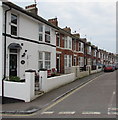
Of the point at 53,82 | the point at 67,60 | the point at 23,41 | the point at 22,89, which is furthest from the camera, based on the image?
the point at 67,60

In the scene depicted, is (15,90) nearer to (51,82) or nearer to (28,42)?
(51,82)

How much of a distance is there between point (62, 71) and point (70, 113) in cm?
1626

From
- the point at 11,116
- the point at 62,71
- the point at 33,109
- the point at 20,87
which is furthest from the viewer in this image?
the point at 62,71

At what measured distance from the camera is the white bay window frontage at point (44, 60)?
1611 cm

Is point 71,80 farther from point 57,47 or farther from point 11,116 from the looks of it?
point 11,116

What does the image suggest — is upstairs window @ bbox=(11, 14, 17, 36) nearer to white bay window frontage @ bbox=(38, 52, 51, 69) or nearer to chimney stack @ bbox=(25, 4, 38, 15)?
white bay window frontage @ bbox=(38, 52, 51, 69)

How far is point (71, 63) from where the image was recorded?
25.7m

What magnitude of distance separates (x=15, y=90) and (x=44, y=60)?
8.38m

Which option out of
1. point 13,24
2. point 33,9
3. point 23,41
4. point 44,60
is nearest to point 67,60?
point 44,60

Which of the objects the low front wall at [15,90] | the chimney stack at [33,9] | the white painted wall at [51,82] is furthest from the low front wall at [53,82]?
the chimney stack at [33,9]

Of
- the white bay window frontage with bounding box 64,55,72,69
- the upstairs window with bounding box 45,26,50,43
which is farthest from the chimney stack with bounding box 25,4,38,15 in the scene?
the white bay window frontage with bounding box 64,55,72,69

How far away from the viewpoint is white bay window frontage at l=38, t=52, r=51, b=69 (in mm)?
16109

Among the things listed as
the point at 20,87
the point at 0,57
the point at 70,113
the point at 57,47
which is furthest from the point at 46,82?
the point at 57,47

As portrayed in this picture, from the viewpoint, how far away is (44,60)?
1666cm
